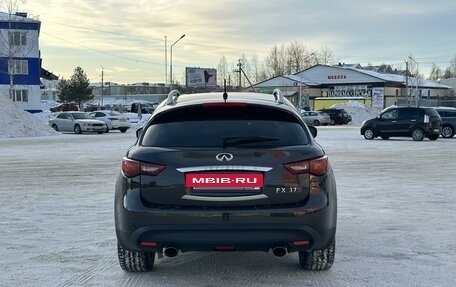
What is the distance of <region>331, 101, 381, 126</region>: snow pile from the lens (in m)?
59.6

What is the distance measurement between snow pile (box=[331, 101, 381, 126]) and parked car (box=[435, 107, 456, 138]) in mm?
26542

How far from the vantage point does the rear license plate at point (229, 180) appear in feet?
15.0

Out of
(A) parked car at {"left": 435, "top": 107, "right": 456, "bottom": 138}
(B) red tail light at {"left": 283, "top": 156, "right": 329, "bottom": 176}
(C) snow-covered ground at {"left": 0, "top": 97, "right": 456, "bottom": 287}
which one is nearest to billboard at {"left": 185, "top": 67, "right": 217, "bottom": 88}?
(A) parked car at {"left": 435, "top": 107, "right": 456, "bottom": 138}

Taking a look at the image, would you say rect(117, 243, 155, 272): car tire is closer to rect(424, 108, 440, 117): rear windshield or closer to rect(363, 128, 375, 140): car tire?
rect(424, 108, 440, 117): rear windshield

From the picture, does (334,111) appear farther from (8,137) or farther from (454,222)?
(454,222)

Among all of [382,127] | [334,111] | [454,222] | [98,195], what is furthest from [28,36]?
[454,222]

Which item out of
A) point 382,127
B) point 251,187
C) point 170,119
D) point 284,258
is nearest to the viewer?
point 251,187

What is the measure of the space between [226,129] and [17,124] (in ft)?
103

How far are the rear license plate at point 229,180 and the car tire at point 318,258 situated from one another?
42.9 inches

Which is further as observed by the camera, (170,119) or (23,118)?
(23,118)

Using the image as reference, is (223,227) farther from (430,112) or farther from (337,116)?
(337,116)

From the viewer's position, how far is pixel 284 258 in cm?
595

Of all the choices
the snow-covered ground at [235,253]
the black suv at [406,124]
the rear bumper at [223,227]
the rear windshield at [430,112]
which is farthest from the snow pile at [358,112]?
the rear bumper at [223,227]

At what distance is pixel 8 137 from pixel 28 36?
33.0 m
